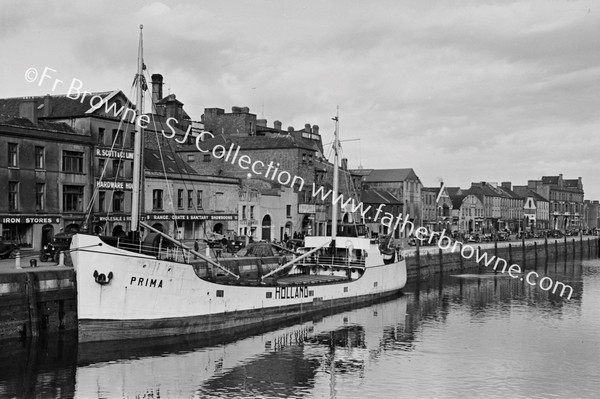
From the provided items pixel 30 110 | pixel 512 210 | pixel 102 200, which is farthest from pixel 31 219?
pixel 512 210

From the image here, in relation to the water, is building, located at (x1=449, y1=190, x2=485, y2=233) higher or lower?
higher

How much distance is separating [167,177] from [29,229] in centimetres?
1533

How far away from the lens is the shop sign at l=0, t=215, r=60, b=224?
42312mm

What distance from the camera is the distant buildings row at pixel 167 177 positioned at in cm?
4428

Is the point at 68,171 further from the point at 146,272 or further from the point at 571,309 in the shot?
the point at 571,309

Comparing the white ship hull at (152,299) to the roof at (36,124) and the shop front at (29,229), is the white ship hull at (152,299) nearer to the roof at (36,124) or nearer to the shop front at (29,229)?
the shop front at (29,229)

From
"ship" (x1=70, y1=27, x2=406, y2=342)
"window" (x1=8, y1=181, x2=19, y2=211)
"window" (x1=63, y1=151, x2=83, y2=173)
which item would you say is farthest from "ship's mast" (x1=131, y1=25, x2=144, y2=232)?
"window" (x1=63, y1=151, x2=83, y2=173)

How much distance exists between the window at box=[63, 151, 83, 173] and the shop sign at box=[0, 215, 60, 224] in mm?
3676

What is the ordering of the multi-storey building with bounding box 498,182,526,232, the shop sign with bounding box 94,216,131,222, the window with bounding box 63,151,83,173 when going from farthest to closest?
the multi-storey building with bounding box 498,182,526,232 < the shop sign with bounding box 94,216,131,222 < the window with bounding box 63,151,83,173

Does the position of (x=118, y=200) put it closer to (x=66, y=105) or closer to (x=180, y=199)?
(x=180, y=199)

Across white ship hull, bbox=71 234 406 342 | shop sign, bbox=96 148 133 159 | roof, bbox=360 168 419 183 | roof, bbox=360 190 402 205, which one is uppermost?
roof, bbox=360 168 419 183

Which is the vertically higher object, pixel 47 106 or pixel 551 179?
pixel 551 179

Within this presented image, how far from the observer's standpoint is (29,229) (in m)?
44.2

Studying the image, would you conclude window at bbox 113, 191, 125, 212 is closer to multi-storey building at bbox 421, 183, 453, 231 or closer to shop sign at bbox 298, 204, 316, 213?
shop sign at bbox 298, 204, 316, 213
